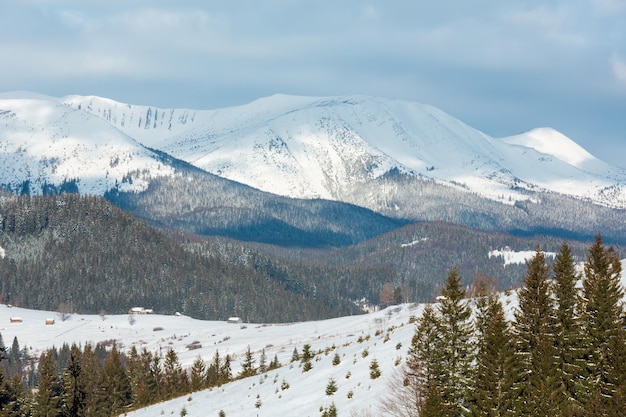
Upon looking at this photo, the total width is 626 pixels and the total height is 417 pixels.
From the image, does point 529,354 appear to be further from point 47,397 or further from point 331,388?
point 47,397

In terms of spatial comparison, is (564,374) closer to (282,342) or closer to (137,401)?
(137,401)

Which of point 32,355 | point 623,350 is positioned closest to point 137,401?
point 623,350

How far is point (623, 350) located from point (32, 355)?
558 ft

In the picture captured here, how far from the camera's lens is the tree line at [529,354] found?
3834 cm

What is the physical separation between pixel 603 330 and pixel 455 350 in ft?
30.7

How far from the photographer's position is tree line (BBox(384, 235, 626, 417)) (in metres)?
38.3

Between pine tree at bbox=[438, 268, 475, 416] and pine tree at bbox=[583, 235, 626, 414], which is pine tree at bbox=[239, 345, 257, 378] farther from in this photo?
pine tree at bbox=[583, 235, 626, 414]

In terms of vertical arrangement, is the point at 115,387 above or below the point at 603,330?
below

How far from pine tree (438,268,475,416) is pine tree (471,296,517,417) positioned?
2.67 feet

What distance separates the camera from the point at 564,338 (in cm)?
4453

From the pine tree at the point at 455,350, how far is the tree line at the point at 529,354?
0.16 feet

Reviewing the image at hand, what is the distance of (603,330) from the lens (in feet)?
151

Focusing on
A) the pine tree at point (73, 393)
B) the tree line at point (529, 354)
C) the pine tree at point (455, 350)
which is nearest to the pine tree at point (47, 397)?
the pine tree at point (73, 393)

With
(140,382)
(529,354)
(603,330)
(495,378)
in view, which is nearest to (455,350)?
(529,354)
